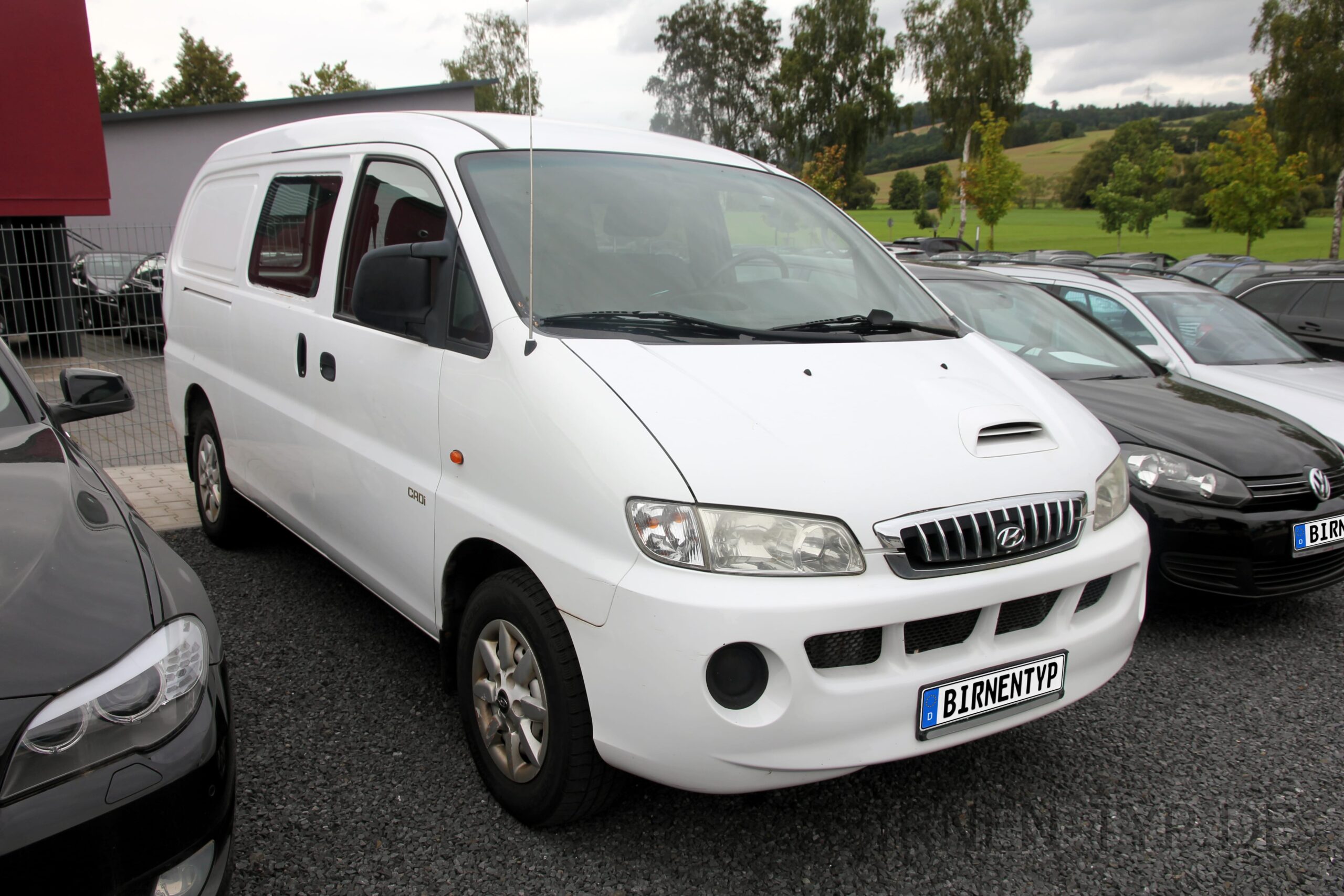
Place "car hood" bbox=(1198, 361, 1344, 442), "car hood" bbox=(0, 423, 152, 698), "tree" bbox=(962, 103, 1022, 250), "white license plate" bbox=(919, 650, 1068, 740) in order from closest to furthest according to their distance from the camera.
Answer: "car hood" bbox=(0, 423, 152, 698) → "white license plate" bbox=(919, 650, 1068, 740) → "car hood" bbox=(1198, 361, 1344, 442) → "tree" bbox=(962, 103, 1022, 250)

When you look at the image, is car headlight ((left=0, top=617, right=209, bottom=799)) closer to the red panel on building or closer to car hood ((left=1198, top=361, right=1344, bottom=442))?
car hood ((left=1198, top=361, right=1344, bottom=442))

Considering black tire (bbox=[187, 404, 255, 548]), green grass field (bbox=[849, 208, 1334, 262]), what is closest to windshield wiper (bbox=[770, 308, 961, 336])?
black tire (bbox=[187, 404, 255, 548])

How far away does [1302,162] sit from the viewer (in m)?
31.4

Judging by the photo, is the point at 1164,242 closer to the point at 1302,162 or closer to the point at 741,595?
the point at 1302,162

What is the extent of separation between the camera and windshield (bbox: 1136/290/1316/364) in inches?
248

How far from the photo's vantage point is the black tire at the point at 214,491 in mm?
4742

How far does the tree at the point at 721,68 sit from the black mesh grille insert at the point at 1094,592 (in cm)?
5389

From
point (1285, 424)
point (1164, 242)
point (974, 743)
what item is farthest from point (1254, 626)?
point (1164, 242)

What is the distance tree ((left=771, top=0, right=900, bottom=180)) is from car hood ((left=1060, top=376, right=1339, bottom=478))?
47.6 metres

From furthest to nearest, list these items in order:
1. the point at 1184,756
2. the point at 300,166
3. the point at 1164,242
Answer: the point at 1164,242, the point at 300,166, the point at 1184,756

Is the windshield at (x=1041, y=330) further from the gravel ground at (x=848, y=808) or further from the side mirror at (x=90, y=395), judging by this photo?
the side mirror at (x=90, y=395)

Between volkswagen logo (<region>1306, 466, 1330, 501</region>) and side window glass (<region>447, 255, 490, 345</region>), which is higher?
side window glass (<region>447, 255, 490, 345</region>)

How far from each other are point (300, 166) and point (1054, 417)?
10.1 ft

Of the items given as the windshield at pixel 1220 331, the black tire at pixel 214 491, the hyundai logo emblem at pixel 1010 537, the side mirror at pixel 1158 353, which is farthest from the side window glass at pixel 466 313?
the windshield at pixel 1220 331
